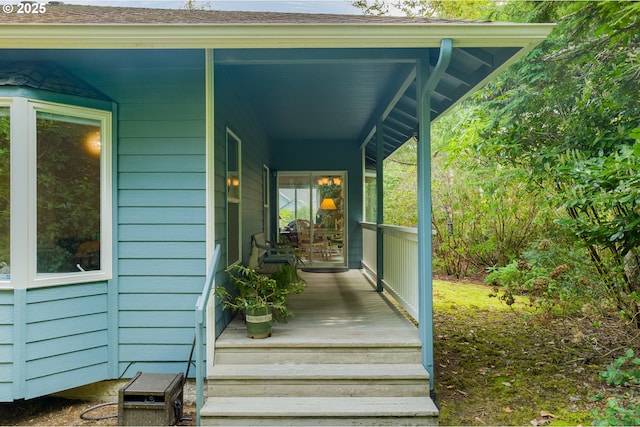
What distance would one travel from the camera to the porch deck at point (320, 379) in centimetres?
252

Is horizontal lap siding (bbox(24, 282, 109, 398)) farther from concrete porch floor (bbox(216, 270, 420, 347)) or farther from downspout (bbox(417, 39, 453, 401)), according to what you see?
downspout (bbox(417, 39, 453, 401))

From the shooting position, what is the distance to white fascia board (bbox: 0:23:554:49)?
2.55 meters

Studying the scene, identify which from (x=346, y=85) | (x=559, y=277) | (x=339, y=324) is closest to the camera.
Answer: (x=339, y=324)

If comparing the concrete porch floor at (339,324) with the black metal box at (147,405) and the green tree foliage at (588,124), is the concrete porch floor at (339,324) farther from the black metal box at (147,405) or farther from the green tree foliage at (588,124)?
the green tree foliage at (588,124)

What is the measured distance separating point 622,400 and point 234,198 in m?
4.02

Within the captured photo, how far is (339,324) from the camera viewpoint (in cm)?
346

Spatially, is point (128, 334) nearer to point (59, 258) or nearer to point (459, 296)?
point (59, 258)

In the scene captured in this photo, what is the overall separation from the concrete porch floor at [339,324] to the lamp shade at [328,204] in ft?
9.64

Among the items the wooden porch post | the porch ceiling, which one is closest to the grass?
the wooden porch post

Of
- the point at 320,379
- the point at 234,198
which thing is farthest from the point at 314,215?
the point at 320,379

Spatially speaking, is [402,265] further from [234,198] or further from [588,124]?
[588,124]

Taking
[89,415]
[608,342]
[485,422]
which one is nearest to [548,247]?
[608,342]

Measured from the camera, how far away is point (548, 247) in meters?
4.98

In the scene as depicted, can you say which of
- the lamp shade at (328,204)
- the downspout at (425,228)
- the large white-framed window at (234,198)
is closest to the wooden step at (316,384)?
the downspout at (425,228)
